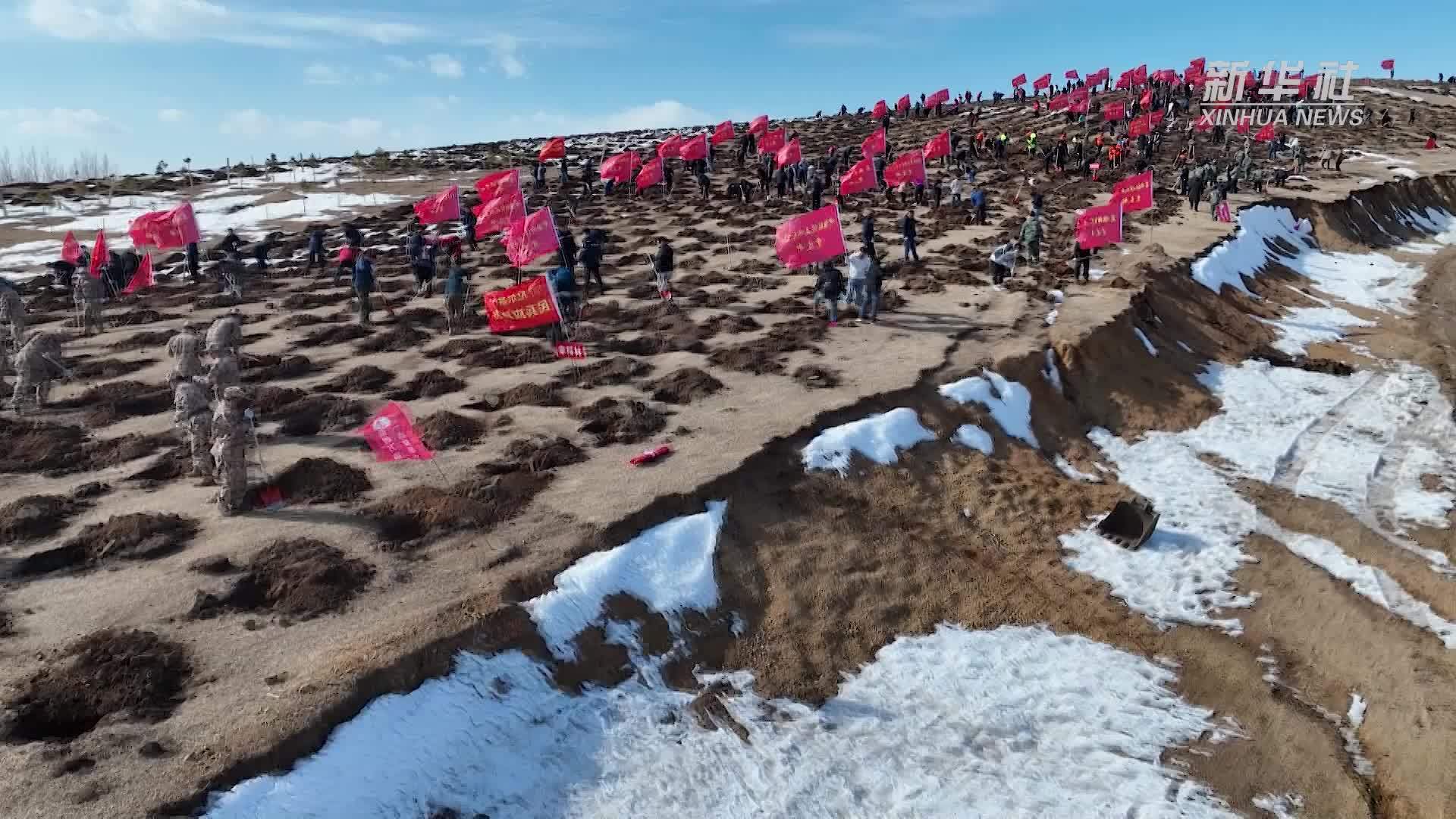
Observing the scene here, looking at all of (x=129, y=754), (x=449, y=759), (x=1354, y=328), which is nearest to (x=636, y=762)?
(x=449, y=759)

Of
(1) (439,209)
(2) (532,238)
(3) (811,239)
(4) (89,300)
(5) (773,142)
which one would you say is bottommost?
(4) (89,300)

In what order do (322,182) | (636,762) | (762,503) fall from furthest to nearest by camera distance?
1. (322,182)
2. (762,503)
3. (636,762)

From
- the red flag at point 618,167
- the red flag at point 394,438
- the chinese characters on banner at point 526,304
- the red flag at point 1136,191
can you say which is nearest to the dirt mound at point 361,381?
the chinese characters on banner at point 526,304

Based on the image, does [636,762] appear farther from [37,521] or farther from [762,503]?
[37,521]

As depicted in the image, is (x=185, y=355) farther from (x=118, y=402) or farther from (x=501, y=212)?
A: (x=501, y=212)

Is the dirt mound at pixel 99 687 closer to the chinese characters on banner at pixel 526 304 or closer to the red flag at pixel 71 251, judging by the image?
the chinese characters on banner at pixel 526 304

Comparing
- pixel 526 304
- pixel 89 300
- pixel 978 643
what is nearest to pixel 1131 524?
pixel 978 643
